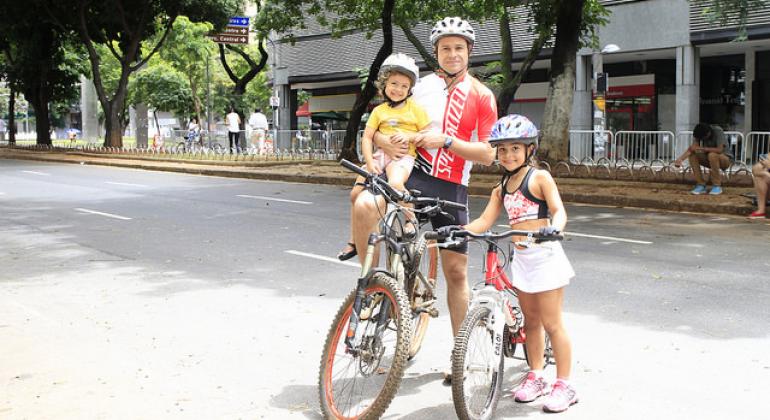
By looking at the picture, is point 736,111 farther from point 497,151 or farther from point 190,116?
point 190,116

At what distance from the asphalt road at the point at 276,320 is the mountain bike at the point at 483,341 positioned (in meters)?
0.33

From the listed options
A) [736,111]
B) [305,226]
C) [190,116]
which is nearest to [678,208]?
[305,226]

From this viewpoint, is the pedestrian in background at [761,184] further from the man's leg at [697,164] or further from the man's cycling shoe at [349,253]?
the man's cycling shoe at [349,253]

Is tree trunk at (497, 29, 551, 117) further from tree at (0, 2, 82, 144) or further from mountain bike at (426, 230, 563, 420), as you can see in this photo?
Answer: tree at (0, 2, 82, 144)

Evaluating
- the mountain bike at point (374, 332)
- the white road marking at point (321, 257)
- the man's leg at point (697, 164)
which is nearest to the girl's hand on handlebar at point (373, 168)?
the mountain bike at point (374, 332)

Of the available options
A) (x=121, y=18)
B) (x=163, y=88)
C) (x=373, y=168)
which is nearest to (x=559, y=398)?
(x=373, y=168)

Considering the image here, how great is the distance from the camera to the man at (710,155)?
15.5 m

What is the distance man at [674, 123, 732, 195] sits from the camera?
15461 mm

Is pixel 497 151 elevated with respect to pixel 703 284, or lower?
elevated

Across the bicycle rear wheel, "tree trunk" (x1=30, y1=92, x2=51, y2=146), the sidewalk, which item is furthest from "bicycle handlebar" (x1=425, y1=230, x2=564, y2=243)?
"tree trunk" (x1=30, y1=92, x2=51, y2=146)

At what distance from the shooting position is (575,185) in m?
17.8

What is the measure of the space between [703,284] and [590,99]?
76.7 ft

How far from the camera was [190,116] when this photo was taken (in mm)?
62125

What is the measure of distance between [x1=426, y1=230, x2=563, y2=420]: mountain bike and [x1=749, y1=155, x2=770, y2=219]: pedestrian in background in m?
9.72
